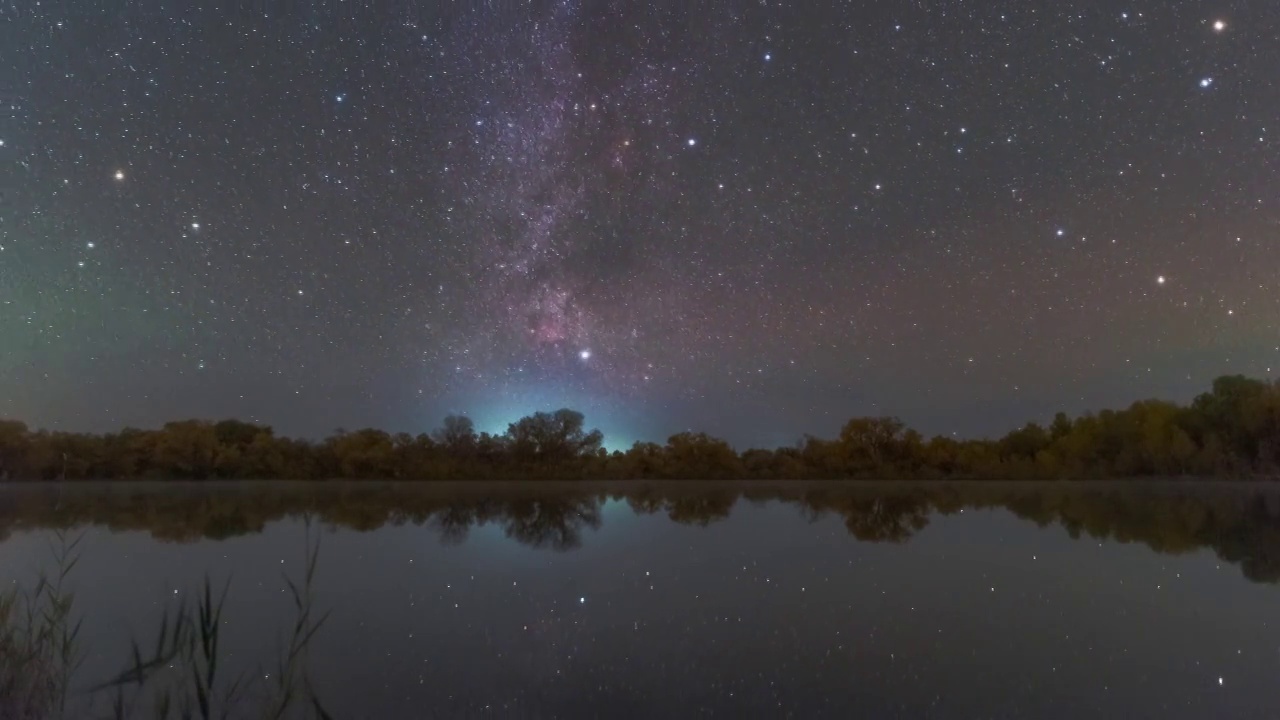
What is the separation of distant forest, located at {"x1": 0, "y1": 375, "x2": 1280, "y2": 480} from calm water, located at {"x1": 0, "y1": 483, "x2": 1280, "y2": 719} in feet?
90.9

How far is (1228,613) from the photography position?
1002 cm

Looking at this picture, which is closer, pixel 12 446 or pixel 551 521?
pixel 551 521

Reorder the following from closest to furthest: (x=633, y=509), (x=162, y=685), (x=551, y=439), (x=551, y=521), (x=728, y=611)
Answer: (x=162, y=685)
(x=728, y=611)
(x=551, y=521)
(x=633, y=509)
(x=551, y=439)

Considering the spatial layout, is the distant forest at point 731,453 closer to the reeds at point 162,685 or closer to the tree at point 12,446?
the tree at point 12,446

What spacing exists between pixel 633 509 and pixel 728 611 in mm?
19673

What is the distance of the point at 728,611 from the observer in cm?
1019

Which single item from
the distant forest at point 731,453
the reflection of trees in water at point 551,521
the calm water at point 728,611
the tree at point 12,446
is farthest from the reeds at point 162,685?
the distant forest at point 731,453

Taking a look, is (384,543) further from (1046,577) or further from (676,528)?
(1046,577)

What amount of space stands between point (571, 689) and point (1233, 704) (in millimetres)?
5461

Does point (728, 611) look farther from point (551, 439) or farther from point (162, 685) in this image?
point (551, 439)

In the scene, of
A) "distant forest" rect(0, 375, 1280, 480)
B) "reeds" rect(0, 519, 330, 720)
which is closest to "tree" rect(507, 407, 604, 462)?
"distant forest" rect(0, 375, 1280, 480)

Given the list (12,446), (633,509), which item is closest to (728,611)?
(633,509)

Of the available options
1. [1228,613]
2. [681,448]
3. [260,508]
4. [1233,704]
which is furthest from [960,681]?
[681,448]

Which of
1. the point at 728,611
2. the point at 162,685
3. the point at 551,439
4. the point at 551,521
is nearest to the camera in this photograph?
the point at 162,685
